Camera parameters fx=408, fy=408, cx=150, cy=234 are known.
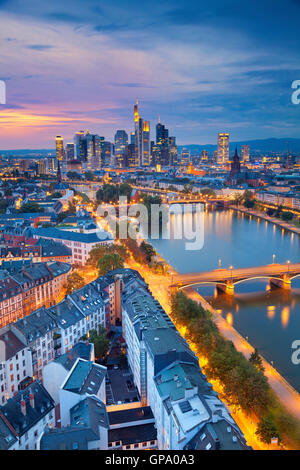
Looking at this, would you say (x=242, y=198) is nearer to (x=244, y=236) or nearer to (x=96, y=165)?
(x=244, y=236)

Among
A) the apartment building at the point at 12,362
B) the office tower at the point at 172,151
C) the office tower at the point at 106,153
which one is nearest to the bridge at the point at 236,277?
the apartment building at the point at 12,362

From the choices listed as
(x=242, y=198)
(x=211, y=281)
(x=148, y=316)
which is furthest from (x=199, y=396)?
(x=242, y=198)

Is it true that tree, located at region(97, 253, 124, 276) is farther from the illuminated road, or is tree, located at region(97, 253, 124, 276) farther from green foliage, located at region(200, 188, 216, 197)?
green foliage, located at region(200, 188, 216, 197)

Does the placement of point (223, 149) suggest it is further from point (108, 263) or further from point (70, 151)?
point (108, 263)

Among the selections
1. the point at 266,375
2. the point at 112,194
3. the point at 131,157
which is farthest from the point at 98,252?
the point at 131,157

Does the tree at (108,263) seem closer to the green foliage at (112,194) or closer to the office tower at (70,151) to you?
the green foliage at (112,194)
